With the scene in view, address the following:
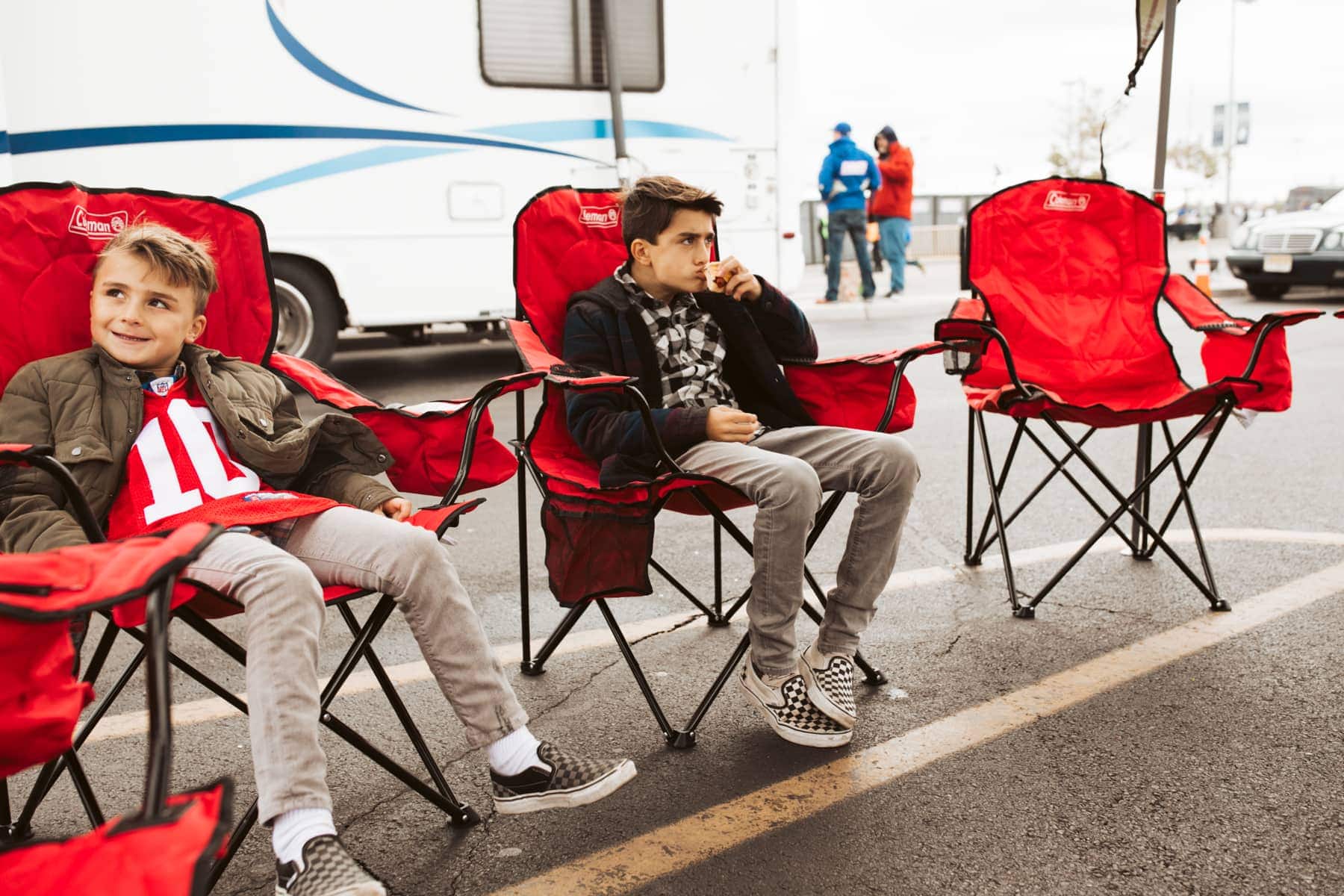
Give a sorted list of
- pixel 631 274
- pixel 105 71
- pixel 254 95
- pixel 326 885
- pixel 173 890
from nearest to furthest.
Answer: pixel 173 890, pixel 326 885, pixel 631 274, pixel 105 71, pixel 254 95

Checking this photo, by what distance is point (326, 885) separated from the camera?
1636 mm

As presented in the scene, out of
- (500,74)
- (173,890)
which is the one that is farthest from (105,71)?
(173,890)

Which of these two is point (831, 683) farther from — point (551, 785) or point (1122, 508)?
point (1122, 508)

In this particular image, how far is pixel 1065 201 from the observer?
144 inches

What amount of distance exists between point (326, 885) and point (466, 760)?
71 cm

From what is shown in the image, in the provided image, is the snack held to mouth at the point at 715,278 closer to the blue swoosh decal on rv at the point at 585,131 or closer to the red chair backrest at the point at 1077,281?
the red chair backrest at the point at 1077,281

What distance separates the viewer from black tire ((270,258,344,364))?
6234mm

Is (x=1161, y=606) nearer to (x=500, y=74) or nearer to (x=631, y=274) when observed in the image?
(x=631, y=274)

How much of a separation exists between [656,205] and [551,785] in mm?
1300

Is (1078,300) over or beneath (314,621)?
over

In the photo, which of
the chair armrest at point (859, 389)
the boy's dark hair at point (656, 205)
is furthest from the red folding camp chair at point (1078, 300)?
the boy's dark hair at point (656, 205)

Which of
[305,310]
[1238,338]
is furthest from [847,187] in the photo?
[1238,338]

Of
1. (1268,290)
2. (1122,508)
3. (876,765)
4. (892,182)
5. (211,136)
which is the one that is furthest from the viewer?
(1268,290)

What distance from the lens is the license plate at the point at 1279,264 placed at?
1056 cm
